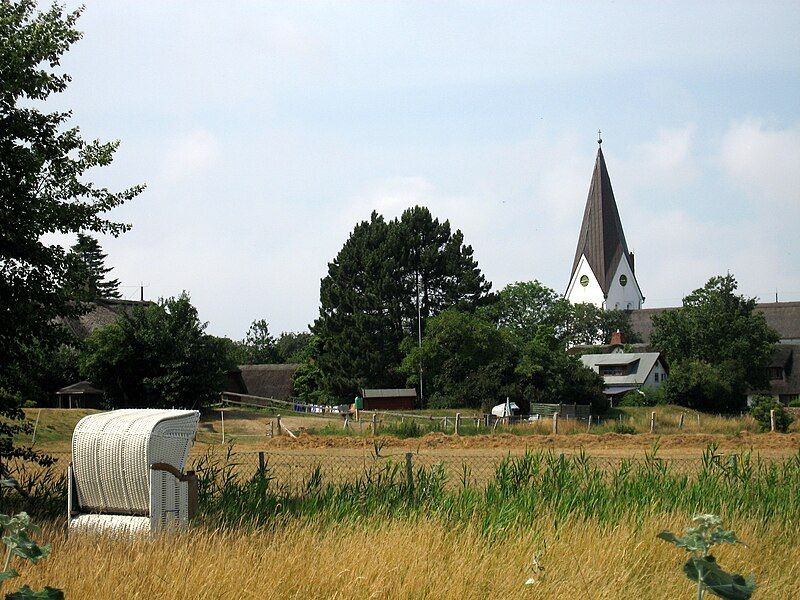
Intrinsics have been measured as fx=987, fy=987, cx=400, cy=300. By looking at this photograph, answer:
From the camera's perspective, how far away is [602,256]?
5413 inches

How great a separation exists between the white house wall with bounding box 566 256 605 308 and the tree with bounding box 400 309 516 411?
235 ft

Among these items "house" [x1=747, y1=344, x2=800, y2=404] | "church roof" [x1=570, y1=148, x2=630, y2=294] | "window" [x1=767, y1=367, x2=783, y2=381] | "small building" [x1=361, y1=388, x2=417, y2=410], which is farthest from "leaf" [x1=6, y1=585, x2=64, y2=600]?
"church roof" [x1=570, y1=148, x2=630, y2=294]

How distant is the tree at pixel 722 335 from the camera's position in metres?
82.2

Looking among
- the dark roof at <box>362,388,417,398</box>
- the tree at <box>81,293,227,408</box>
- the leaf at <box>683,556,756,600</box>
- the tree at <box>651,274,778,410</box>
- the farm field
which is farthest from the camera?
the tree at <box>651,274,778,410</box>

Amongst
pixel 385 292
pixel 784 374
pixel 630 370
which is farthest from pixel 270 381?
pixel 784 374

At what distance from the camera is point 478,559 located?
26.8 ft

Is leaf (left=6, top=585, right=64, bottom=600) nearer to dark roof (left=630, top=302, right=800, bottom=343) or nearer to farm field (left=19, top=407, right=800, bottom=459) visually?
farm field (left=19, top=407, right=800, bottom=459)

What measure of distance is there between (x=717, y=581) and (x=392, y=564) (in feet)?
9.29

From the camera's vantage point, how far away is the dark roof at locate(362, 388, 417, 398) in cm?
7012

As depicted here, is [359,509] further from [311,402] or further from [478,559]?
[311,402]

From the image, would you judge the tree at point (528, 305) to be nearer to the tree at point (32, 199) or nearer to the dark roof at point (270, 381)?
the dark roof at point (270, 381)

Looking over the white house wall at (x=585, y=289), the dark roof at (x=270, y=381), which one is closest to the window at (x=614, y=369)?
the dark roof at (x=270, y=381)

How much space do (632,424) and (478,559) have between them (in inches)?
1393

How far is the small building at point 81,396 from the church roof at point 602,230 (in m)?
94.4
